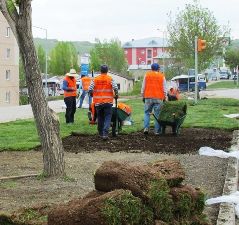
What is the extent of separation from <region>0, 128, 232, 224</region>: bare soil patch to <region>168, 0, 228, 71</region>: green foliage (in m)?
26.6

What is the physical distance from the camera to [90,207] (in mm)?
5234

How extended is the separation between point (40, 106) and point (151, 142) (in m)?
5.51

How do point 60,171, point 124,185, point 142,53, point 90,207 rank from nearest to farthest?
point 90,207
point 124,185
point 60,171
point 142,53

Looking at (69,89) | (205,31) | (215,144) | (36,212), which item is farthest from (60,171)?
(205,31)

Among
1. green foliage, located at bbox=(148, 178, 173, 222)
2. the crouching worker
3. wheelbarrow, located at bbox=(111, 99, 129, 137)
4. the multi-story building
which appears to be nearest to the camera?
green foliage, located at bbox=(148, 178, 173, 222)

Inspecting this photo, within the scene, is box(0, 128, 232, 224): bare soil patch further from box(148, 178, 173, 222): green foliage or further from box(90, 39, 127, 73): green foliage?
box(90, 39, 127, 73): green foliage

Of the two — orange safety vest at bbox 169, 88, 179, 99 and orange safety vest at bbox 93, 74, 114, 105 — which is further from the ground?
orange safety vest at bbox 93, 74, 114, 105

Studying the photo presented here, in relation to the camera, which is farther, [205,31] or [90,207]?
[205,31]

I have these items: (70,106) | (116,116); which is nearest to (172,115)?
(116,116)

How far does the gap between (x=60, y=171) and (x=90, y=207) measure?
157 inches

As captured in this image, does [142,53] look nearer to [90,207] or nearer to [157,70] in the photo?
[157,70]

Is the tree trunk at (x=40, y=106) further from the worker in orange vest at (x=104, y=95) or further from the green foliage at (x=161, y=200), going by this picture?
the worker in orange vest at (x=104, y=95)

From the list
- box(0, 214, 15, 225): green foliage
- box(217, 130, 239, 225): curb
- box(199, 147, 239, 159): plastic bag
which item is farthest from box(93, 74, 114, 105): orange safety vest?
box(0, 214, 15, 225): green foliage

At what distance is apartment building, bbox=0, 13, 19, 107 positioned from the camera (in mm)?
77688
